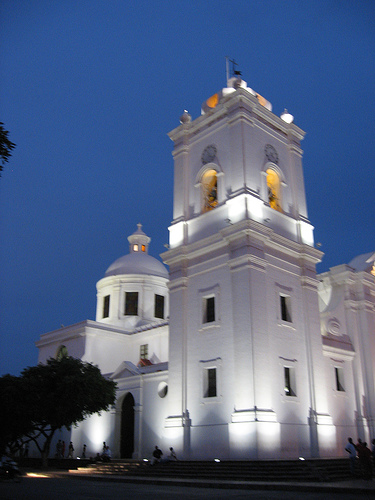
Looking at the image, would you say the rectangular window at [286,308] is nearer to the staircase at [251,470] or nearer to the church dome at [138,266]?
the staircase at [251,470]

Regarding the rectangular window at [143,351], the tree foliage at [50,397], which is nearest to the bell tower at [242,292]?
the tree foliage at [50,397]

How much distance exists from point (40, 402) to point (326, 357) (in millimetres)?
13925

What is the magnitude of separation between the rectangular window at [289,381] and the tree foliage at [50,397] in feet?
28.7

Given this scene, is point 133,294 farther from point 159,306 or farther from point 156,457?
point 156,457

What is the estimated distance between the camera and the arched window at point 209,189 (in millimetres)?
25594

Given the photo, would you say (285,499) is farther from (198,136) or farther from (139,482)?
(198,136)

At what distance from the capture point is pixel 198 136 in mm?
27000

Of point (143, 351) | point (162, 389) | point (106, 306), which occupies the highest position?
point (106, 306)

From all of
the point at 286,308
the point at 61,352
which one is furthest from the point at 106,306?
the point at 286,308

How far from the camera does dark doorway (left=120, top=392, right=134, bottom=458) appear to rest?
26.5 metres

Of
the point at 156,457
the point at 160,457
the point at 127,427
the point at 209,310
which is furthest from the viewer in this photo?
the point at 127,427

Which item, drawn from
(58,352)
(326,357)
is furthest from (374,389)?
(58,352)

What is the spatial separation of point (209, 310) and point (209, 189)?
257 inches

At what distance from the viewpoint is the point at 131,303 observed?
37.2 metres
